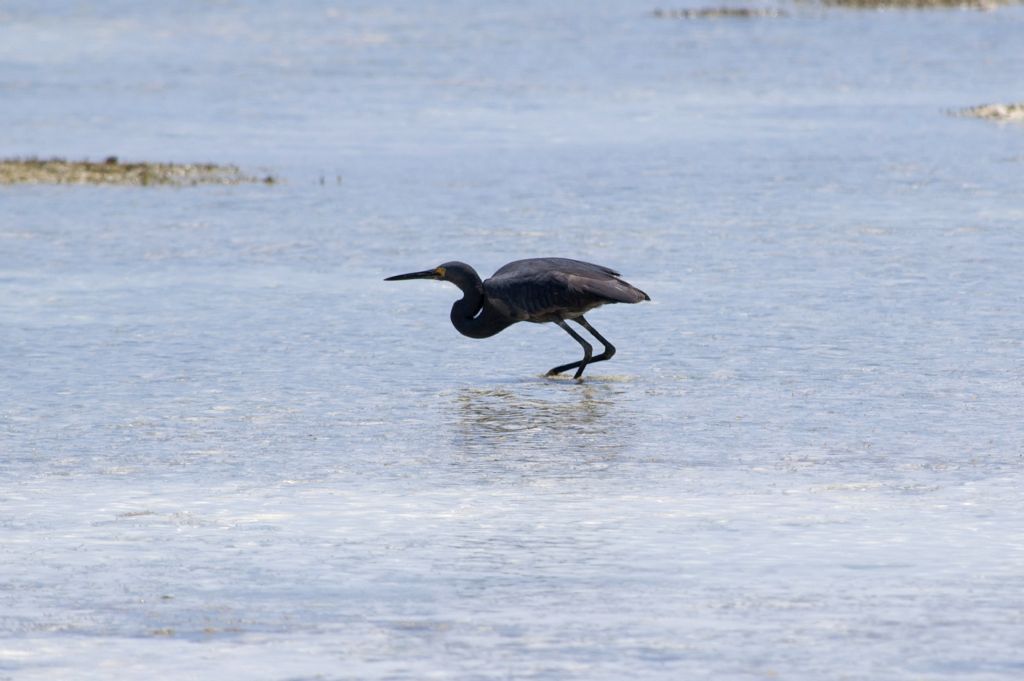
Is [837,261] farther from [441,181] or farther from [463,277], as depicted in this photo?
[441,181]

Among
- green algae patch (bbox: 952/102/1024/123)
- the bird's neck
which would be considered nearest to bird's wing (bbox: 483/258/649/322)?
the bird's neck

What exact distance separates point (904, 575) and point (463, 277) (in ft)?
18.8

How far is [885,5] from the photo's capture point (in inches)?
2386

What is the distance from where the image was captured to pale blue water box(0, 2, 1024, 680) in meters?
7.66

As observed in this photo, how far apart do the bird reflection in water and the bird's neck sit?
0.49m

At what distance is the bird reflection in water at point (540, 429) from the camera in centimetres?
1063

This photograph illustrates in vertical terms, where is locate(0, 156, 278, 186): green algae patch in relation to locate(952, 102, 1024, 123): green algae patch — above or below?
below

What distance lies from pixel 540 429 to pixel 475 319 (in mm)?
2031

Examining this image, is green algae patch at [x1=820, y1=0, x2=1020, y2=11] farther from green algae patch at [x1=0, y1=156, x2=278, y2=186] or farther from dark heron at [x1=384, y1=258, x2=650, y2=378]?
dark heron at [x1=384, y1=258, x2=650, y2=378]

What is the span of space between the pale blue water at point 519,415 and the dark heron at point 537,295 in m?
0.36

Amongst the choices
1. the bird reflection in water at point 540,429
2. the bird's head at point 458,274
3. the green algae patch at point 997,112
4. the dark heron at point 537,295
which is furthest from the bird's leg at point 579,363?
the green algae patch at point 997,112

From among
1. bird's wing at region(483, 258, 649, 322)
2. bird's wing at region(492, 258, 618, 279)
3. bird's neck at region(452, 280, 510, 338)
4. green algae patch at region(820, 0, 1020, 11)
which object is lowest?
bird's neck at region(452, 280, 510, 338)

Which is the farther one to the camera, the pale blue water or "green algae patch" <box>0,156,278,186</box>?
"green algae patch" <box>0,156,278,186</box>

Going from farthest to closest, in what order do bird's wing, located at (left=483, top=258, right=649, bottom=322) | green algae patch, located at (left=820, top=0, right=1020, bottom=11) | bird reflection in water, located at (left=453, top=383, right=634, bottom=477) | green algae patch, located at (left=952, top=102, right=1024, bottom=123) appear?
green algae patch, located at (left=820, top=0, right=1020, bottom=11) < green algae patch, located at (left=952, top=102, right=1024, bottom=123) < bird's wing, located at (left=483, top=258, right=649, bottom=322) < bird reflection in water, located at (left=453, top=383, right=634, bottom=477)
